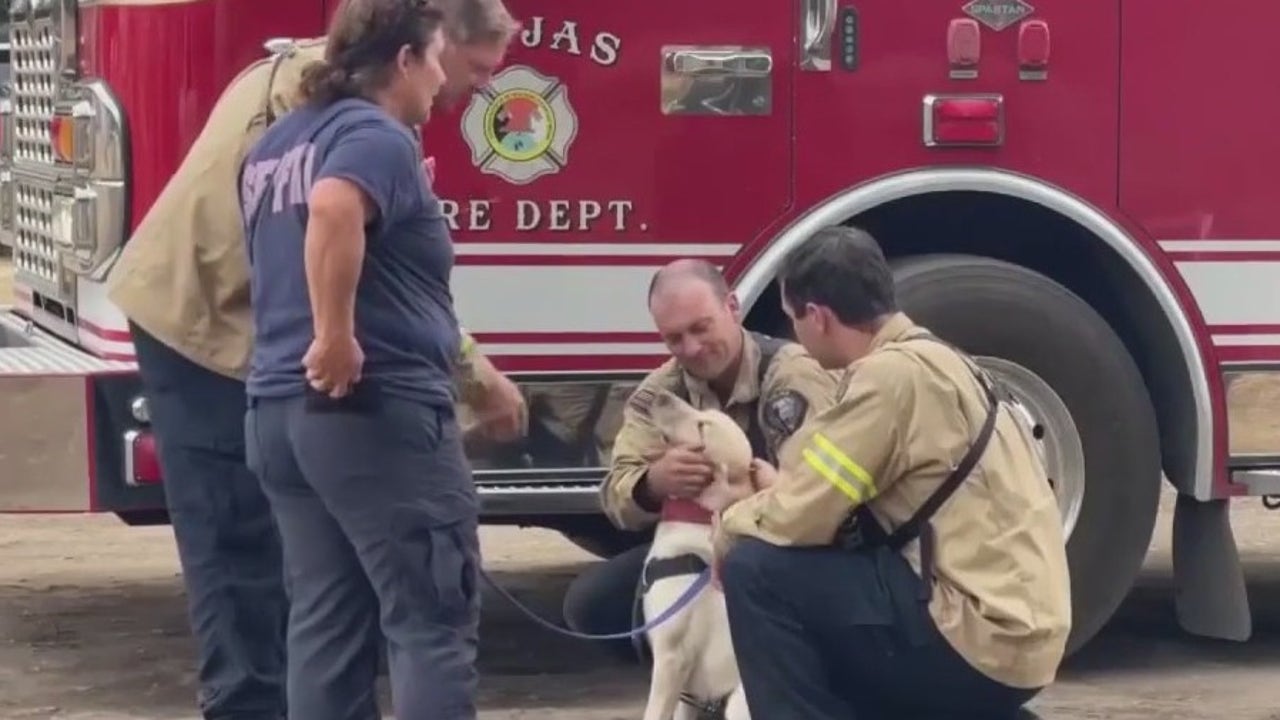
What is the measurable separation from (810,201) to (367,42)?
72.4 inches

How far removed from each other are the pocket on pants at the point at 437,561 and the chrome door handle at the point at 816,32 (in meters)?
1.95

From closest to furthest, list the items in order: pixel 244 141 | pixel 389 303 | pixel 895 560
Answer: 1. pixel 389 303
2. pixel 895 560
3. pixel 244 141

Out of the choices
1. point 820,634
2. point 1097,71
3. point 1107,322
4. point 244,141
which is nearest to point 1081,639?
point 1107,322

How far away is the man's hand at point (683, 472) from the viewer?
4.90 meters

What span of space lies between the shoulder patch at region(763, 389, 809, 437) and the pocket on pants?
1.00 metres

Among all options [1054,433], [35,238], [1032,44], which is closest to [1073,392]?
[1054,433]

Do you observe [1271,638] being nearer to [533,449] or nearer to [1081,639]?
[1081,639]

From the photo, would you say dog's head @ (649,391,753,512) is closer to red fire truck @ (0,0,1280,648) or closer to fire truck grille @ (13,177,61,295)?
red fire truck @ (0,0,1280,648)

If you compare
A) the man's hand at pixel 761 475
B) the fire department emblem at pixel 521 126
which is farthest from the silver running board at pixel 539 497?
the man's hand at pixel 761 475

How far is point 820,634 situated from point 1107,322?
1.97 metres

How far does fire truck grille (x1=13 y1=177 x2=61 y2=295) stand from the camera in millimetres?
6402

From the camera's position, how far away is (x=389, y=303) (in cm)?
418

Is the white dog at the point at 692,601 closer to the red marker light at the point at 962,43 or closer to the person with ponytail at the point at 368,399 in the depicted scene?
the person with ponytail at the point at 368,399

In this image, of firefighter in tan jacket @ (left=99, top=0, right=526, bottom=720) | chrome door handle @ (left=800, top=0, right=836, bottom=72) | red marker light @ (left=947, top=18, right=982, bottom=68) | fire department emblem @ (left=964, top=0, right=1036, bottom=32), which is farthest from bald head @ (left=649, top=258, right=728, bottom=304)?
fire department emblem @ (left=964, top=0, right=1036, bottom=32)
